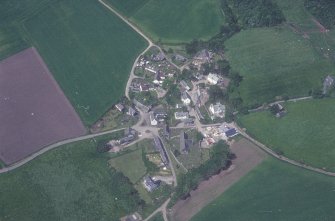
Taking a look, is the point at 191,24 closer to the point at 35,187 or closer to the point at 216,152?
the point at 216,152

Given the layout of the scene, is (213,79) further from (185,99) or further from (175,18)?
(175,18)

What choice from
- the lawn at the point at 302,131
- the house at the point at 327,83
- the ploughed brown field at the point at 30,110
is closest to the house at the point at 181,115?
the lawn at the point at 302,131

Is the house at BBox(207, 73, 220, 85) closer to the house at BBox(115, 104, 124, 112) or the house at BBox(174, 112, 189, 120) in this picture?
the house at BBox(174, 112, 189, 120)

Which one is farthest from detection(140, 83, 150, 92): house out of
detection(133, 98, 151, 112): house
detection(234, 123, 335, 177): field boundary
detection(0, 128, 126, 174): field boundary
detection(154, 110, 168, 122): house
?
detection(234, 123, 335, 177): field boundary

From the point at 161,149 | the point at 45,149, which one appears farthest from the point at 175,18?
the point at 45,149

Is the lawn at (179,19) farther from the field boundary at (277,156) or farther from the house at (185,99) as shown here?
the field boundary at (277,156)

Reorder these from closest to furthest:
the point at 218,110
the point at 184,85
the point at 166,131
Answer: the point at 166,131, the point at 218,110, the point at 184,85

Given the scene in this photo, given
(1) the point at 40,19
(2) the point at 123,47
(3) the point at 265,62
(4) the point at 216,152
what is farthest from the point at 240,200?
(1) the point at 40,19
